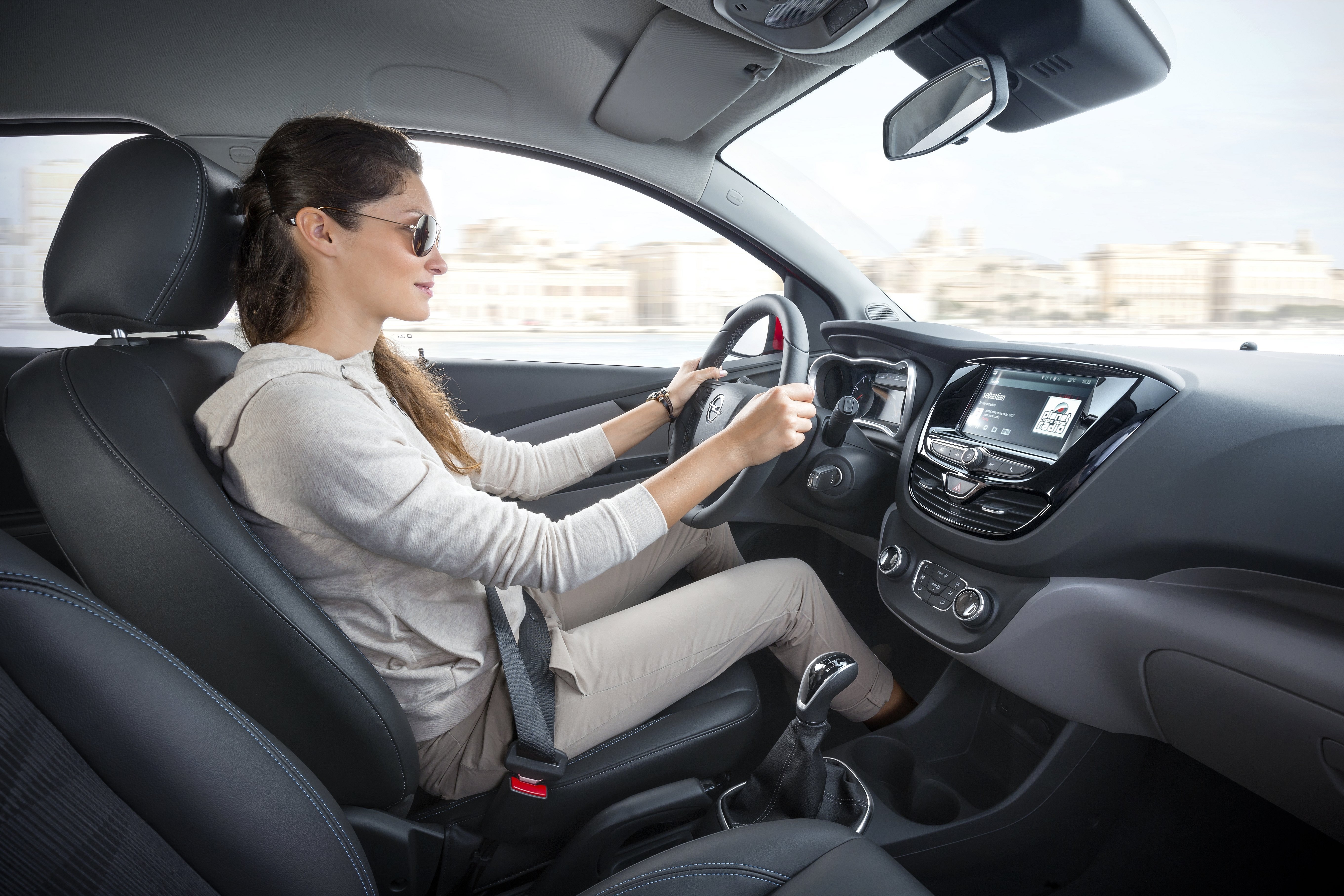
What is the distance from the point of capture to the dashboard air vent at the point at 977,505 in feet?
3.71

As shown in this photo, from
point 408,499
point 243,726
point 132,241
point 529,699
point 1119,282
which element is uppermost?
point 1119,282

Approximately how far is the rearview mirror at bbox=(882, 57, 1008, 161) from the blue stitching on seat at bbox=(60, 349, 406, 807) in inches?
56.4

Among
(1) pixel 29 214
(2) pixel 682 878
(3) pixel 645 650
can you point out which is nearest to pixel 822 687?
(3) pixel 645 650

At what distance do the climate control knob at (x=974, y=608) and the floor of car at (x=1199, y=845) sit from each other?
0.41 m

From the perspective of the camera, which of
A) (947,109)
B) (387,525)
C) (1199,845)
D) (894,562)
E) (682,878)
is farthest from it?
(947,109)

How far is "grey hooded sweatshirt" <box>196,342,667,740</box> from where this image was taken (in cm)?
93

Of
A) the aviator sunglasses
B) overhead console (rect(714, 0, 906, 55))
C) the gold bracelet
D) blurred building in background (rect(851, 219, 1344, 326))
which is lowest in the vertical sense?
the gold bracelet

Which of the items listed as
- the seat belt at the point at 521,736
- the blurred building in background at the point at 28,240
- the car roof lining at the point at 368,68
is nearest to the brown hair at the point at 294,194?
the seat belt at the point at 521,736

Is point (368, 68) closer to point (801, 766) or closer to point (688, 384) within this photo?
point (688, 384)

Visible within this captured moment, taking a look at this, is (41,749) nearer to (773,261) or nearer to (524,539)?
(524,539)

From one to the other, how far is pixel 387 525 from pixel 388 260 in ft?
1.43

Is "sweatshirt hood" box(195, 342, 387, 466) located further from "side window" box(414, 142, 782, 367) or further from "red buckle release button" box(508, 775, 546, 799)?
"side window" box(414, 142, 782, 367)

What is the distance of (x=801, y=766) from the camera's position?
3.72ft

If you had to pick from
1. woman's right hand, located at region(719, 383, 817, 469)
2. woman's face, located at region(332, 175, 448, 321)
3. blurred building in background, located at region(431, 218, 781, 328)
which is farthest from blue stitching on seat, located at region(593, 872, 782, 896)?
blurred building in background, located at region(431, 218, 781, 328)
